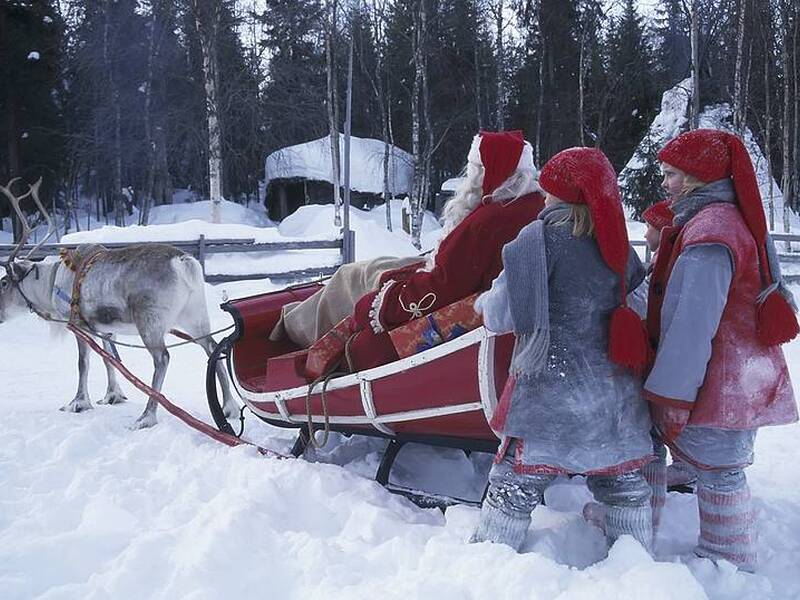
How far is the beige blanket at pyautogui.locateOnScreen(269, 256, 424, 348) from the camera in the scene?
11.9ft

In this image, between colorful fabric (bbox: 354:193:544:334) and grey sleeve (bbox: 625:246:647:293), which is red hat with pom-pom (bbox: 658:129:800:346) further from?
colorful fabric (bbox: 354:193:544:334)

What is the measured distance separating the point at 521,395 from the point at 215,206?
43.7 ft

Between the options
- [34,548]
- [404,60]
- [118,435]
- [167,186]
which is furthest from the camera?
[167,186]

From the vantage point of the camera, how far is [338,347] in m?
3.27

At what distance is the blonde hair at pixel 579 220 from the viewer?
2.18 m

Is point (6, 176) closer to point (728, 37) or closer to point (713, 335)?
point (728, 37)

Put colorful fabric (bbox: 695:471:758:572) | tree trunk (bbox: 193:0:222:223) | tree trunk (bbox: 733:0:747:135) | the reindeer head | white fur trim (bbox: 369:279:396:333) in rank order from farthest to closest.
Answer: tree trunk (bbox: 193:0:222:223), tree trunk (bbox: 733:0:747:135), the reindeer head, white fur trim (bbox: 369:279:396:333), colorful fabric (bbox: 695:471:758:572)

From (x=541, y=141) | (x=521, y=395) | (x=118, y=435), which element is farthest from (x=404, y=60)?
(x=521, y=395)

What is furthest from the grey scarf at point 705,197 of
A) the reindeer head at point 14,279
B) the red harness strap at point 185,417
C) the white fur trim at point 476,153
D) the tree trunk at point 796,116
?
the tree trunk at point 796,116


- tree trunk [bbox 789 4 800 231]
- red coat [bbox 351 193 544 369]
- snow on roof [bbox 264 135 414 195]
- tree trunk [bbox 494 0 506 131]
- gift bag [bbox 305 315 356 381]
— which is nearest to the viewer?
red coat [bbox 351 193 544 369]

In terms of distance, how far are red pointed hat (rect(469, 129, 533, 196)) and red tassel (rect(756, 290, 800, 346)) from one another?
105cm

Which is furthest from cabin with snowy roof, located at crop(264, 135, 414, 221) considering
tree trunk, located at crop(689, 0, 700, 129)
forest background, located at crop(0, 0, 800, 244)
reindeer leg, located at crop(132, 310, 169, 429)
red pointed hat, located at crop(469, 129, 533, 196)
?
red pointed hat, located at crop(469, 129, 533, 196)

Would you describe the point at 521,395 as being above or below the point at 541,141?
below

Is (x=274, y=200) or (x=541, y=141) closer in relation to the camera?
(x=541, y=141)
